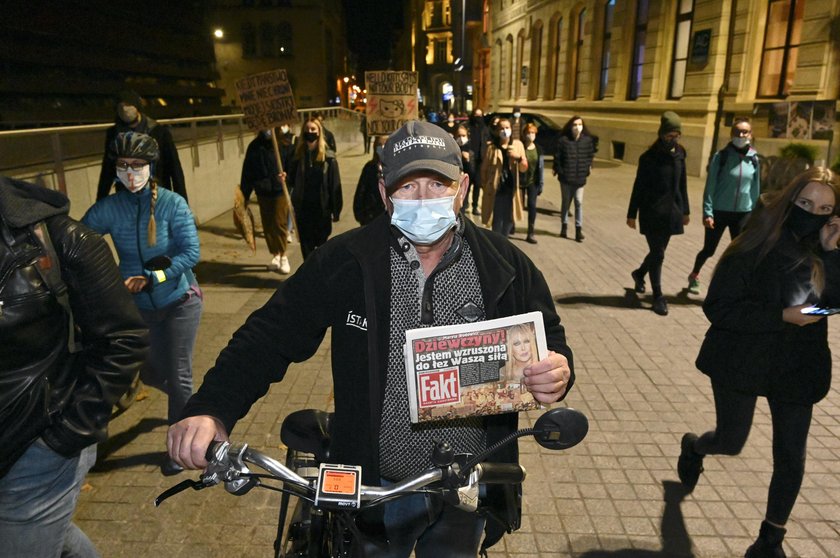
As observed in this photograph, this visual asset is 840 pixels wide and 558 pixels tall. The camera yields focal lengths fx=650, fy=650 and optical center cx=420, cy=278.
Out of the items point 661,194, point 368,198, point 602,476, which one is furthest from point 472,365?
point 661,194

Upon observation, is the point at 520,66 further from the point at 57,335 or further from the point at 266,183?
the point at 57,335

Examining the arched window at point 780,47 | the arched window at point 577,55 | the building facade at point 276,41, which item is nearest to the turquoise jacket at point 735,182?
the arched window at point 780,47

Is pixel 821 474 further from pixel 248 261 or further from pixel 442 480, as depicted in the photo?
pixel 248 261

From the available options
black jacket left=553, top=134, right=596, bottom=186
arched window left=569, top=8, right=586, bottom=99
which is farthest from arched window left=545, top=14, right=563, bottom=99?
black jacket left=553, top=134, right=596, bottom=186

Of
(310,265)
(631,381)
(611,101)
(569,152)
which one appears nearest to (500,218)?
(569,152)

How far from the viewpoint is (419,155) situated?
7.10 ft

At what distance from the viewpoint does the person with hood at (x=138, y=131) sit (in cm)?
643

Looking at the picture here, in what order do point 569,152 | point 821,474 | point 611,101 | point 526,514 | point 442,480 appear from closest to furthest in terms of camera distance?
1. point 442,480
2. point 526,514
3. point 821,474
4. point 569,152
5. point 611,101

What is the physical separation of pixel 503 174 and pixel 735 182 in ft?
12.0

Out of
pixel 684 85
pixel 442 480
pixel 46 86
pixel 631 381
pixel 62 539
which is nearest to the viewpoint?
pixel 442 480

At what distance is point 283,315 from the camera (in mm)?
2297

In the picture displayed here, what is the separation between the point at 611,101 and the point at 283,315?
85.3 feet

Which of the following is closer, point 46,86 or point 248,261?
point 248,261

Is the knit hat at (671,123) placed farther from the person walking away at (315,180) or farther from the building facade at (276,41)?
the building facade at (276,41)
